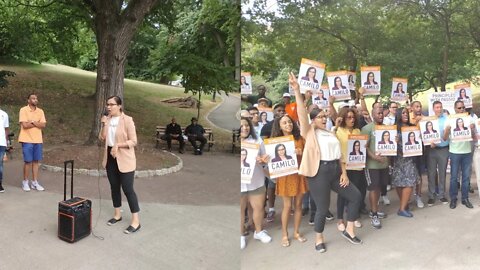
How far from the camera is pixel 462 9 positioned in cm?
178

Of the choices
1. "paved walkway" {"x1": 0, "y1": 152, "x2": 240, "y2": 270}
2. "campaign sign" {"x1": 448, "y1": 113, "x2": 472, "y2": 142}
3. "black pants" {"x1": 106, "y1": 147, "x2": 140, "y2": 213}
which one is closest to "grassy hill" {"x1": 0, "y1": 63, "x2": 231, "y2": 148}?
"paved walkway" {"x1": 0, "y1": 152, "x2": 240, "y2": 270}

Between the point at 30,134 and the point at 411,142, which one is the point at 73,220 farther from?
the point at 411,142

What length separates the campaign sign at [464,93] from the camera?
1.82 metres

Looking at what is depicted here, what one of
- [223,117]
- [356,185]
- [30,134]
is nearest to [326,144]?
[356,185]

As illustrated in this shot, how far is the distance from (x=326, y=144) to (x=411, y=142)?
0.51 m

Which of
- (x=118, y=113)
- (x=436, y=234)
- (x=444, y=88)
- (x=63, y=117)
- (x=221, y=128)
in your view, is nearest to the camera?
(x=436, y=234)

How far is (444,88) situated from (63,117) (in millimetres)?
7071

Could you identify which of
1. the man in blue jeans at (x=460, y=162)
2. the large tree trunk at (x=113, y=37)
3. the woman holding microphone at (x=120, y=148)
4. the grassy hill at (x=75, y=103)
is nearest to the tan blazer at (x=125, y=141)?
the woman holding microphone at (x=120, y=148)

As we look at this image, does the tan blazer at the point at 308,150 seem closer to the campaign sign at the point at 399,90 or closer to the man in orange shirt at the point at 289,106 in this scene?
the man in orange shirt at the point at 289,106

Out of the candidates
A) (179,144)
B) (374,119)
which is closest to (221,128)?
(179,144)

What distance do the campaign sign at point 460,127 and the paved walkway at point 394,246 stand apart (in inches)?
8.5

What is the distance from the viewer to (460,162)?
1.95 m

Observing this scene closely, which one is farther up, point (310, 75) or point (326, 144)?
point (310, 75)

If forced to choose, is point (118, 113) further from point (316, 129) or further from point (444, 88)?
point (444, 88)
